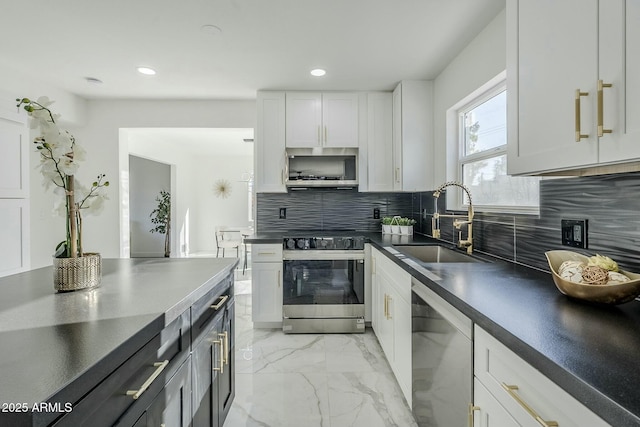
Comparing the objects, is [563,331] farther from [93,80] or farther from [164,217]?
[164,217]

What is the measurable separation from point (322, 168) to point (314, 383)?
2.03m

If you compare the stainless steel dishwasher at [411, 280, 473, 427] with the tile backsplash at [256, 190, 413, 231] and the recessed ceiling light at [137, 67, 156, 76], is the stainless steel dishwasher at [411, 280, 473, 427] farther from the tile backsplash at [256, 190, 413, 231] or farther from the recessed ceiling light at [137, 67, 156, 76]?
the recessed ceiling light at [137, 67, 156, 76]

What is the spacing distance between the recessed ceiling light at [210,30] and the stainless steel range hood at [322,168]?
4.28 ft

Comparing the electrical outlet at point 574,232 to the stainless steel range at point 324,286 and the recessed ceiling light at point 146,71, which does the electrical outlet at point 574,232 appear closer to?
the stainless steel range at point 324,286

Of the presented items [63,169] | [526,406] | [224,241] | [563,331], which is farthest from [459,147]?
[224,241]

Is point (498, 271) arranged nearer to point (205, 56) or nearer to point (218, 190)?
point (205, 56)

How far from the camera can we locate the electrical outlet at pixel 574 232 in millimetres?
1377

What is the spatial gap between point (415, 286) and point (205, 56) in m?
2.31

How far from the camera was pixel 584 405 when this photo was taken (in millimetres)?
618

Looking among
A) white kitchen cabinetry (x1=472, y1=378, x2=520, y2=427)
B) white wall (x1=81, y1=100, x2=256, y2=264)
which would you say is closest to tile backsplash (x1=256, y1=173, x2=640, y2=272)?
white kitchen cabinetry (x1=472, y1=378, x2=520, y2=427)

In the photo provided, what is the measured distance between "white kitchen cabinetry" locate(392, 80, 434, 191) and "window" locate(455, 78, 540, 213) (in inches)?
14.0

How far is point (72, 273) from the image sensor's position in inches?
45.4

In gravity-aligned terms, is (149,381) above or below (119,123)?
below

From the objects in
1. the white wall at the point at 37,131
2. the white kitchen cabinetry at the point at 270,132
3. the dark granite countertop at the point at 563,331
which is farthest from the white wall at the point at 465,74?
the white wall at the point at 37,131
